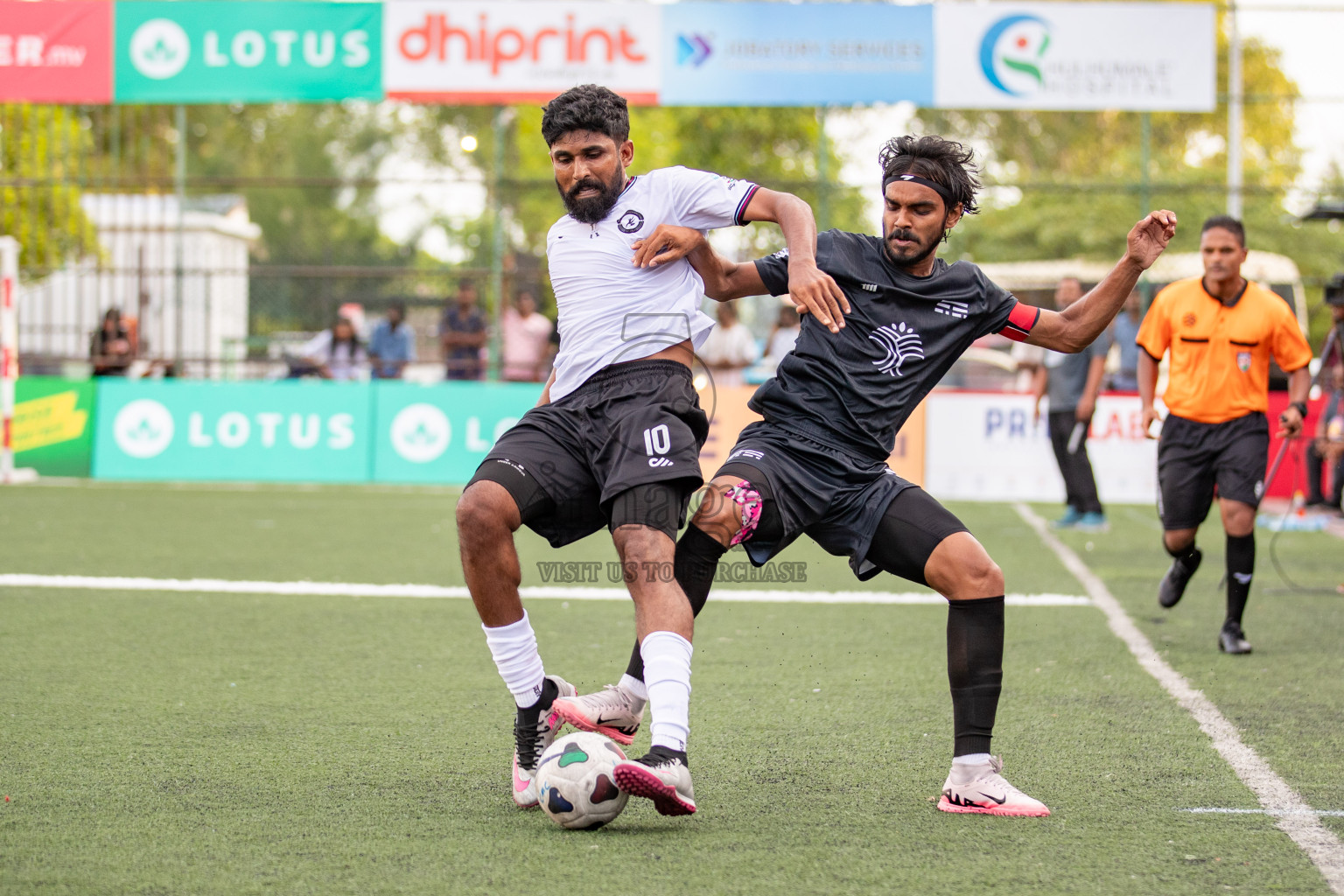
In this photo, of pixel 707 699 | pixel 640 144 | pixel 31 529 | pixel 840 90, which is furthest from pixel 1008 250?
pixel 707 699

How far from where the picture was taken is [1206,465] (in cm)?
646

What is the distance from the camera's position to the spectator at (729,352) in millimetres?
14641

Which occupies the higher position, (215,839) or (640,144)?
(640,144)

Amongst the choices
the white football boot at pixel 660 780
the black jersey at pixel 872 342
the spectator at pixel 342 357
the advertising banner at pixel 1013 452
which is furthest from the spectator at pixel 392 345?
the white football boot at pixel 660 780

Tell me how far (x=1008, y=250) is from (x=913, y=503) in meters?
35.9

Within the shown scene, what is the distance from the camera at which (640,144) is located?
30578 millimetres

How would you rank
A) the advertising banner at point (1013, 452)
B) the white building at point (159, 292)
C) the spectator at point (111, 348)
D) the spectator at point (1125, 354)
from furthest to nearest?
the white building at point (159, 292) → the spectator at point (111, 348) → the spectator at point (1125, 354) → the advertising banner at point (1013, 452)

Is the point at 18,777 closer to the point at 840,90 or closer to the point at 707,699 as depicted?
the point at 707,699

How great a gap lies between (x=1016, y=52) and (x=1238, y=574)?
30.9 ft

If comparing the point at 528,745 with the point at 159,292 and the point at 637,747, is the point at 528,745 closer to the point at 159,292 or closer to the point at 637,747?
the point at 637,747

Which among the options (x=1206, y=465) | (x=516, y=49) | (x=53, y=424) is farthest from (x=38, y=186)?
(x=1206, y=465)

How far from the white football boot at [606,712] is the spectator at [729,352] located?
10.7 m

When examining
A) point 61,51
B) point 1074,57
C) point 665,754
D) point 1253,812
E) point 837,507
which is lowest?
point 1253,812

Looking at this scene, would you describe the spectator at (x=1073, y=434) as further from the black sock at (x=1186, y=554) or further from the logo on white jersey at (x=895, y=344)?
the logo on white jersey at (x=895, y=344)
